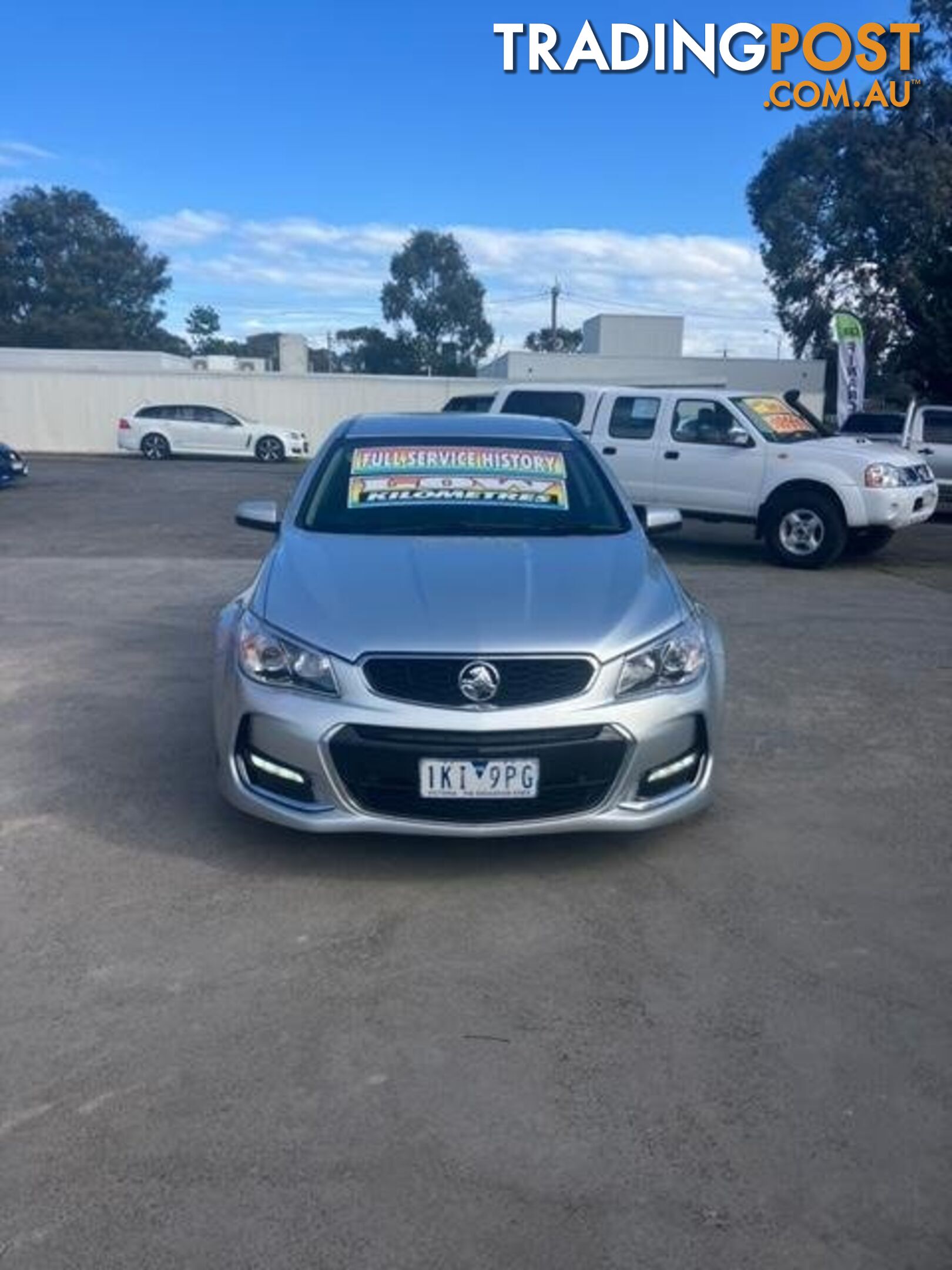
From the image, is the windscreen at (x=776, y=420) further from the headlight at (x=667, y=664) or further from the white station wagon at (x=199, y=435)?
the white station wagon at (x=199, y=435)

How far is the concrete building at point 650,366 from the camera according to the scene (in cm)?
3841

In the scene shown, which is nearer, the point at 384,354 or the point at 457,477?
the point at 457,477

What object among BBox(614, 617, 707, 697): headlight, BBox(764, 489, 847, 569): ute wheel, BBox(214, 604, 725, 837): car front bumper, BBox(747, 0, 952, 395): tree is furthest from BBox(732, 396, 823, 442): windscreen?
BBox(747, 0, 952, 395): tree

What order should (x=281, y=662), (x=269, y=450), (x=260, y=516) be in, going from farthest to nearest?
(x=269, y=450)
(x=260, y=516)
(x=281, y=662)

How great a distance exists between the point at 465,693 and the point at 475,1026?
1.14 meters

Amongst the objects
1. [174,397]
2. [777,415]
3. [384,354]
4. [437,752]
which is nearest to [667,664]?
[437,752]

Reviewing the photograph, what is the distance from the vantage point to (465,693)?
404 centimetres

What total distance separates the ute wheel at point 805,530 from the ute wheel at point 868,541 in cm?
48

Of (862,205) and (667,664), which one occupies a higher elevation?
(862,205)

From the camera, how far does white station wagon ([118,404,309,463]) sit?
1250 inches

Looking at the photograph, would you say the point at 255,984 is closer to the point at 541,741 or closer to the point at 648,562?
the point at 541,741

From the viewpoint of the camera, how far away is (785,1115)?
2.95 meters

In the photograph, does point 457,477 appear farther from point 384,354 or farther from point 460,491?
point 384,354

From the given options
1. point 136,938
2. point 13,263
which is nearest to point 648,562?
point 136,938
